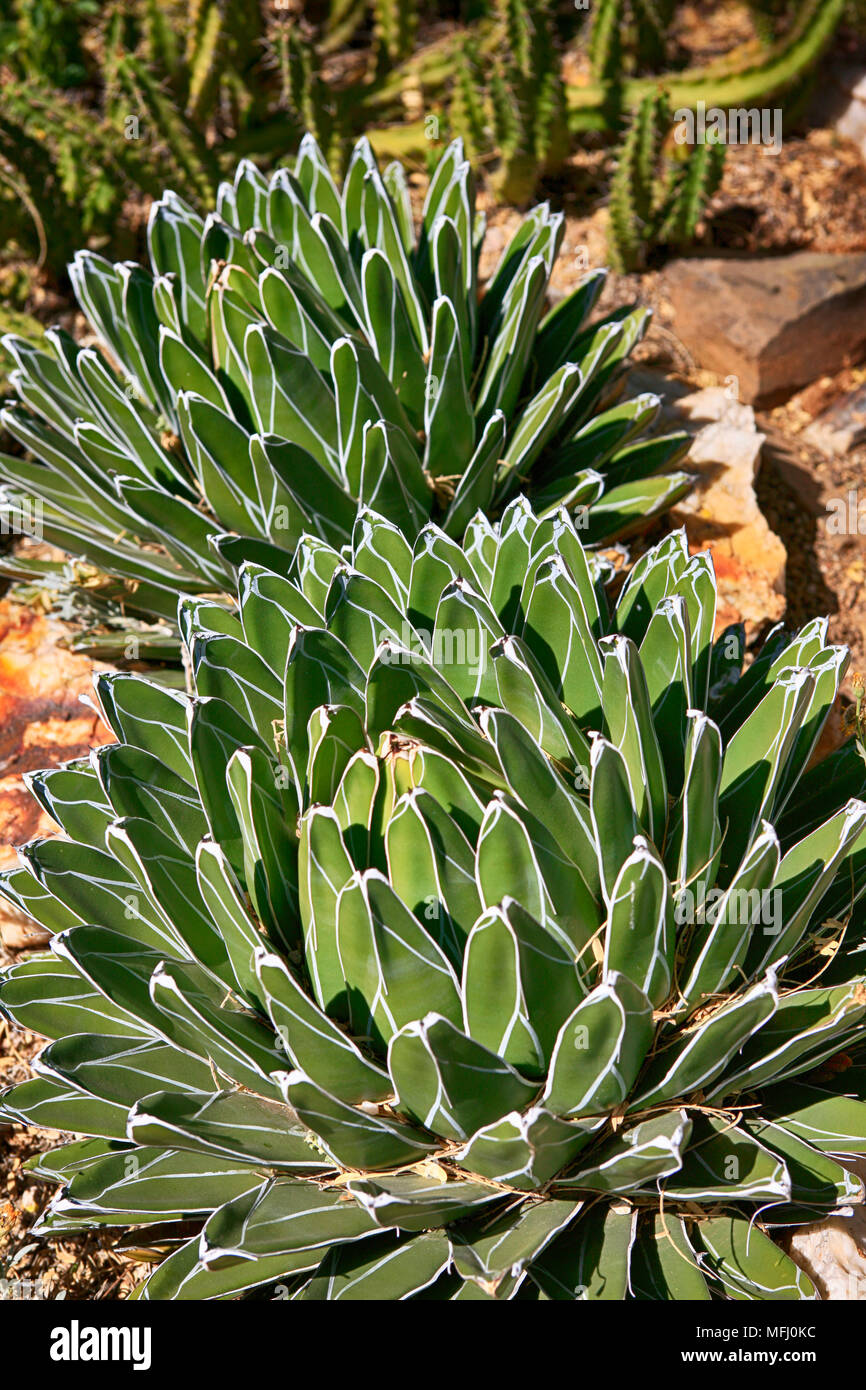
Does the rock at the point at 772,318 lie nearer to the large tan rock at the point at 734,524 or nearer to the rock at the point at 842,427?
the rock at the point at 842,427

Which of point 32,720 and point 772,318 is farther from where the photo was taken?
point 772,318

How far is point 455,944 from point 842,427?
121 inches

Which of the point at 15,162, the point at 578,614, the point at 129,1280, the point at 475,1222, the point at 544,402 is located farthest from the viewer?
the point at 15,162

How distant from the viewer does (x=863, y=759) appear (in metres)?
2.15

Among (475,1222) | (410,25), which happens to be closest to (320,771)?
(475,1222)

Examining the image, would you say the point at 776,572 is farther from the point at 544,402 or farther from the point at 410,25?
the point at 410,25

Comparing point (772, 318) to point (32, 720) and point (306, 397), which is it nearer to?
point (306, 397)

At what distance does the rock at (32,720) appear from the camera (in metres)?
2.71

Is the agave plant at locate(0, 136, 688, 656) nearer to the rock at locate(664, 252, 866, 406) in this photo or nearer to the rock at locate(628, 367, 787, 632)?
the rock at locate(628, 367, 787, 632)

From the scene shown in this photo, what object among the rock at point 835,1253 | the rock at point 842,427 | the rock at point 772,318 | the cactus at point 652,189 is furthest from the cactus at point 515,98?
the rock at point 835,1253

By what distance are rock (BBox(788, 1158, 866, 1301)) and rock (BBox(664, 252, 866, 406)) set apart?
117 inches

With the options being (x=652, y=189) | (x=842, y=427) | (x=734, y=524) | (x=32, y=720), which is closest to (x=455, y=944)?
Answer: (x=32, y=720)

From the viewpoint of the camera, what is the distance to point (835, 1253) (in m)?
2.02

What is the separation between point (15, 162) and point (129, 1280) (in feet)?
11.9
